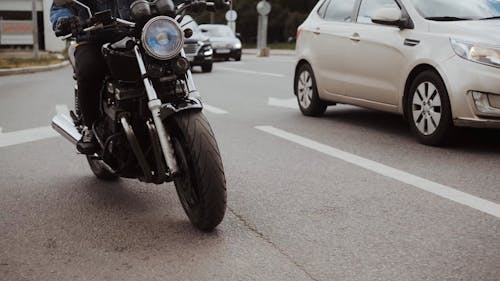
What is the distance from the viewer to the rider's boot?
4699 mm

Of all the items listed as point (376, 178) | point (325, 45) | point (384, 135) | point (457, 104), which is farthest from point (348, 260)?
point (325, 45)

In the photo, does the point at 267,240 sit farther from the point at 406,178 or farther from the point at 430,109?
the point at 430,109

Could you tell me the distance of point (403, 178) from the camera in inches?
214

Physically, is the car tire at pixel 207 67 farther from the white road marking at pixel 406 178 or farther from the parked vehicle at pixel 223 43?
the white road marking at pixel 406 178

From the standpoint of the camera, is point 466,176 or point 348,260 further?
point 466,176

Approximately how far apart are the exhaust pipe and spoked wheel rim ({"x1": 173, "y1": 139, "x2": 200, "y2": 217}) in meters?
1.09

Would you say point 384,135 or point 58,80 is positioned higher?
point 384,135

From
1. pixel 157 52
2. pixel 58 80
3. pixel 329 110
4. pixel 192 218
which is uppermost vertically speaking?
pixel 157 52

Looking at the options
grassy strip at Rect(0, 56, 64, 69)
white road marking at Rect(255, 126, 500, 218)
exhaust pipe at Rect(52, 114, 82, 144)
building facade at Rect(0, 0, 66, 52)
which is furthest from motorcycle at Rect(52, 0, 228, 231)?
building facade at Rect(0, 0, 66, 52)

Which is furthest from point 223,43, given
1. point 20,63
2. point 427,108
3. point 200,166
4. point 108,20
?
point 200,166

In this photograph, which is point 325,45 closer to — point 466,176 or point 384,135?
point 384,135

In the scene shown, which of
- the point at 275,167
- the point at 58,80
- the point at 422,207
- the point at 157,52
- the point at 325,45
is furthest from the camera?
the point at 58,80

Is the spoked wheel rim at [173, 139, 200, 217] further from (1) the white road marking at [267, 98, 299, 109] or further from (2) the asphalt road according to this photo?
(1) the white road marking at [267, 98, 299, 109]

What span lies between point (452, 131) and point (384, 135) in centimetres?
104
